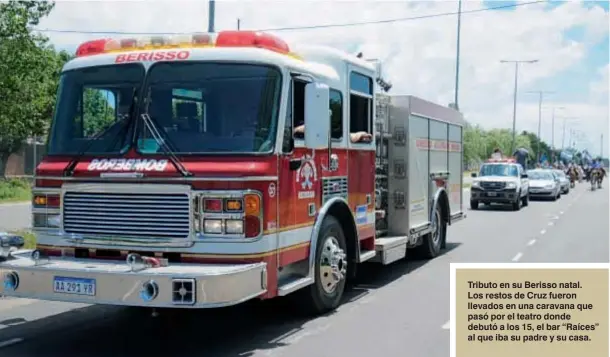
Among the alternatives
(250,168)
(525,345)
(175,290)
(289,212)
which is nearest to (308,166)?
(289,212)

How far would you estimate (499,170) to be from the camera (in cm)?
2853

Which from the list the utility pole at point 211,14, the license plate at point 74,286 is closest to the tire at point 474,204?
the utility pole at point 211,14

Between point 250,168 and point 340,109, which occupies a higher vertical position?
point 340,109

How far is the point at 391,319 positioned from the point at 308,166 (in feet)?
6.47

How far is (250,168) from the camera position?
6.43 meters

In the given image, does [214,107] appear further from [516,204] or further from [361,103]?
[516,204]

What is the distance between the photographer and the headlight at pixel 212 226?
20.9ft

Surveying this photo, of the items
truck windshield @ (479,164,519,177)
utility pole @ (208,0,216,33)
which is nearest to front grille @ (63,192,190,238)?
utility pole @ (208,0,216,33)

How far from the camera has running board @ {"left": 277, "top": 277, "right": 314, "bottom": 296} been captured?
6.89m

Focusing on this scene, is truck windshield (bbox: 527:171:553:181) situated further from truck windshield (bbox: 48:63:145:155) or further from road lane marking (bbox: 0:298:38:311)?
truck windshield (bbox: 48:63:145:155)

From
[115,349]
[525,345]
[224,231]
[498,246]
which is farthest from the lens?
[498,246]

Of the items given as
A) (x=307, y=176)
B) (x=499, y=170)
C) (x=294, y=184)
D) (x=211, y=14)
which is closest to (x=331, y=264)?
(x=307, y=176)

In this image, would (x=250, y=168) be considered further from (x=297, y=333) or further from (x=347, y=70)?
(x=347, y=70)

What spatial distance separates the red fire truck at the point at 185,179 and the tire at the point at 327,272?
3 centimetres
